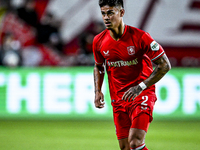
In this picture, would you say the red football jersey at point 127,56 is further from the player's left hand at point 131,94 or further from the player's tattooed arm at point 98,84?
the player's left hand at point 131,94

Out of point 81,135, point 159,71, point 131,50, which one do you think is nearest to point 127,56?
point 131,50

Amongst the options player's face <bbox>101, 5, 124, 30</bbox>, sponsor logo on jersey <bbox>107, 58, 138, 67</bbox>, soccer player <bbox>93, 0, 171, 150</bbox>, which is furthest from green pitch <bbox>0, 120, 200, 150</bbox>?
player's face <bbox>101, 5, 124, 30</bbox>

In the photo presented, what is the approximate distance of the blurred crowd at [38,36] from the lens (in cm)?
1199

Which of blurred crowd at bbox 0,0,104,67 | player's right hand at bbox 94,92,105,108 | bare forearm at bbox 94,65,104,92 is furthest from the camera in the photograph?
blurred crowd at bbox 0,0,104,67

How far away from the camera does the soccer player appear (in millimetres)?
4355

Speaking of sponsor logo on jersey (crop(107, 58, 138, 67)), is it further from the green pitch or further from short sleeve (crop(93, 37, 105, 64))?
the green pitch

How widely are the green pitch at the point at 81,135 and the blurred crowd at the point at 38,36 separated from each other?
2873 millimetres

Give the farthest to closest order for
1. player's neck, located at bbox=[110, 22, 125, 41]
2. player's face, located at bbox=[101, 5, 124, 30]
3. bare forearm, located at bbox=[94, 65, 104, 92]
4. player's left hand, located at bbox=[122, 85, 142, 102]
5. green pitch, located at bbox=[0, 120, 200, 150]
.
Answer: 1. green pitch, located at bbox=[0, 120, 200, 150]
2. bare forearm, located at bbox=[94, 65, 104, 92]
3. player's neck, located at bbox=[110, 22, 125, 41]
4. player's face, located at bbox=[101, 5, 124, 30]
5. player's left hand, located at bbox=[122, 85, 142, 102]

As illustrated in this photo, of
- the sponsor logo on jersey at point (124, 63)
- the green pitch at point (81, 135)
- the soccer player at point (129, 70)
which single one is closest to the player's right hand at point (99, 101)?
the soccer player at point (129, 70)

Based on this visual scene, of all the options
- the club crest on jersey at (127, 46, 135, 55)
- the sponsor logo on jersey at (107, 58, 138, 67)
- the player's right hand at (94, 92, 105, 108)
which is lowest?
the player's right hand at (94, 92, 105, 108)

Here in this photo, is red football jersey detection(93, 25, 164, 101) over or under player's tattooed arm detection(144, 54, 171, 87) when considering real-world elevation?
over

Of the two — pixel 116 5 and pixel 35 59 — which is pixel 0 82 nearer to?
pixel 35 59

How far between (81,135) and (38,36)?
5490 mm

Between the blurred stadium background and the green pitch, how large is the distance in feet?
0.05
